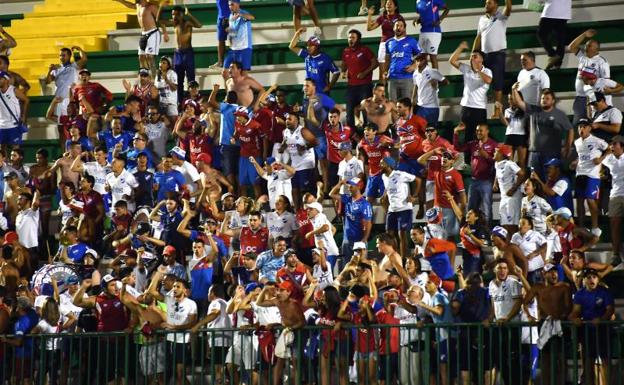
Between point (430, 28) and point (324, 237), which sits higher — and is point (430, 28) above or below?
above

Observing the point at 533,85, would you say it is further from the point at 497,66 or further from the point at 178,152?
the point at 178,152

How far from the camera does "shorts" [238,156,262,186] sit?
78.0ft

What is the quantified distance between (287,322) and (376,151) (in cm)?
501

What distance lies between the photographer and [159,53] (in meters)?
28.1

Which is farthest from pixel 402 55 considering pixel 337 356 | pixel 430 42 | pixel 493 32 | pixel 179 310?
pixel 337 356

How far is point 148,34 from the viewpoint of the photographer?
27.0 m

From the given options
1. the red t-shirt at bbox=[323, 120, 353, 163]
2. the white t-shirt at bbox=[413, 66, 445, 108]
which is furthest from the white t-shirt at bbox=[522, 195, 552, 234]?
the red t-shirt at bbox=[323, 120, 353, 163]

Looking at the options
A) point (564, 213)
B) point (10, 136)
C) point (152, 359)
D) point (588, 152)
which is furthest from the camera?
point (10, 136)

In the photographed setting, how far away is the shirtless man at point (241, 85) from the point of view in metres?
25.0

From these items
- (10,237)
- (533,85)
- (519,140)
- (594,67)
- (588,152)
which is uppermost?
(594,67)

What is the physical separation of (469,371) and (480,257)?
479cm

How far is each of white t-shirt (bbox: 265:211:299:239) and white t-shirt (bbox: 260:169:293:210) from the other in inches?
30.7

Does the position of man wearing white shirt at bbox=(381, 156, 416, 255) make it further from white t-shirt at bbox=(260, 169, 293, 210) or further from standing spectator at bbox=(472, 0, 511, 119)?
standing spectator at bbox=(472, 0, 511, 119)

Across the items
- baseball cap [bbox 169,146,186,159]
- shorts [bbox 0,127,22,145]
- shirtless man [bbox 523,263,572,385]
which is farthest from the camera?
shorts [bbox 0,127,22,145]
